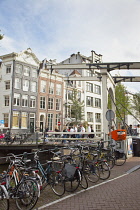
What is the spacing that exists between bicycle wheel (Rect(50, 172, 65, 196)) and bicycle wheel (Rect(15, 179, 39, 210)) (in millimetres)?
1077

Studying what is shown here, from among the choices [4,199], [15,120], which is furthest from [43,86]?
[4,199]

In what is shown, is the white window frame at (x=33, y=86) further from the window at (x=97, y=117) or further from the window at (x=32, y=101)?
the window at (x=97, y=117)

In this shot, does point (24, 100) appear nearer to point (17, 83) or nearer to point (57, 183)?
point (17, 83)

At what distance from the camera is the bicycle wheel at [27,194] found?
14.5 feet

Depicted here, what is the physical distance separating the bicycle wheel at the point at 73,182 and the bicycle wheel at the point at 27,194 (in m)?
1.30

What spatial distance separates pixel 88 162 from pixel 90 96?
37.8m

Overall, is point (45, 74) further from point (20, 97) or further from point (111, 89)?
point (111, 89)

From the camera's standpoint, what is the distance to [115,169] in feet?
28.5

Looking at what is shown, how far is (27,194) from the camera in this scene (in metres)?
4.49

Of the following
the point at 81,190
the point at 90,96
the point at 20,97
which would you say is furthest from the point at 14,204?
the point at 90,96

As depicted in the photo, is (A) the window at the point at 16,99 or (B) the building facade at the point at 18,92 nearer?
(B) the building facade at the point at 18,92

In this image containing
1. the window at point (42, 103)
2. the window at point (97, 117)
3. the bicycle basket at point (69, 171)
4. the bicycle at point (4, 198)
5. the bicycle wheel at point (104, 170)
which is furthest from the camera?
the window at point (97, 117)

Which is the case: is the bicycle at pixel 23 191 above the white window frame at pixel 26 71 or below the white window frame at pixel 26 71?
below

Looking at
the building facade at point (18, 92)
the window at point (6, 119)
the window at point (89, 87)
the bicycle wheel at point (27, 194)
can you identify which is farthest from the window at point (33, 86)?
the bicycle wheel at point (27, 194)
